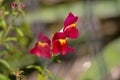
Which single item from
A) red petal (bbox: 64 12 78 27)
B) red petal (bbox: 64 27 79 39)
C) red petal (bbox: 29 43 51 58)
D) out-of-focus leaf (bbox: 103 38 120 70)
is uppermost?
red petal (bbox: 64 12 78 27)

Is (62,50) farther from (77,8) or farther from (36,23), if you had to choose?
(77,8)

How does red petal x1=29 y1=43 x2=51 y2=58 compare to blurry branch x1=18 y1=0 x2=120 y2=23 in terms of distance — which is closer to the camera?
red petal x1=29 y1=43 x2=51 y2=58

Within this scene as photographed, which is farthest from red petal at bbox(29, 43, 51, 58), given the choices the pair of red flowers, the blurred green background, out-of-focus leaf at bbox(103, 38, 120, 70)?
out-of-focus leaf at bbox(103, 38, 120, 70)

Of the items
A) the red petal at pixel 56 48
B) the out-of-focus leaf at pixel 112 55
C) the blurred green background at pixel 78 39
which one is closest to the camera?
the red petal at pixel 56 48

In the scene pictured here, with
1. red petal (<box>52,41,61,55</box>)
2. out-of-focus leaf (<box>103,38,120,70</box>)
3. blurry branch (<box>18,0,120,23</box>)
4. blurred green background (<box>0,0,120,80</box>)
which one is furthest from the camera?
blurry branch (<box>18,0,120,23</box>)

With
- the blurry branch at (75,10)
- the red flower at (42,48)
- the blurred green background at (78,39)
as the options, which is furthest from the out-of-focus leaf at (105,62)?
the red flower at (42,48)

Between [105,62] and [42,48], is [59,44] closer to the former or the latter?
[42,48]

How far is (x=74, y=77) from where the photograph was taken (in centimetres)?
310

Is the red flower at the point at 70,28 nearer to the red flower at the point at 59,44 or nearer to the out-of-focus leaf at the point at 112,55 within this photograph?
the red flower at the point at 59,44

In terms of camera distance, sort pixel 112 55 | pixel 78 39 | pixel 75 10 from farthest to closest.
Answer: pixel 75 10 < pixel 78 39 < pixel 112 55

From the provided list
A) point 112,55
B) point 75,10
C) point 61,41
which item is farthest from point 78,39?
point 61,41

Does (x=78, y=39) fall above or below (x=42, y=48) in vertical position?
below

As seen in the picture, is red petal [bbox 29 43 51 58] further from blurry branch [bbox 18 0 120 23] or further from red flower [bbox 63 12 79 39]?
blurry branch [bbox 18 0 120 23]

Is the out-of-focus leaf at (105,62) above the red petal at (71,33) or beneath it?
beneath
